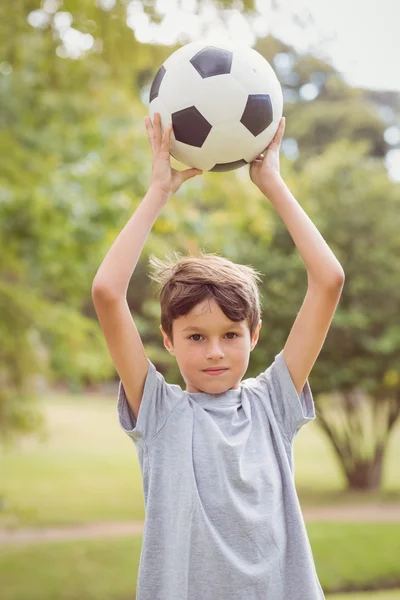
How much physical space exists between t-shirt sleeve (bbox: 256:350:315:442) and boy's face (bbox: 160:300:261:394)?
11 cm

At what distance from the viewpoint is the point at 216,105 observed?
90.7 inches

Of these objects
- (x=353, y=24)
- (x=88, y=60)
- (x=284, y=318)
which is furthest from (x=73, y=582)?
(x=353, y=24)

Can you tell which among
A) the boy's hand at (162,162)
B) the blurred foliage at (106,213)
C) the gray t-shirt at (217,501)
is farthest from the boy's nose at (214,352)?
the blurred foliage at (106,213)

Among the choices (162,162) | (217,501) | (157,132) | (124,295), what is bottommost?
(217,501)

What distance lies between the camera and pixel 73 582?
961cm

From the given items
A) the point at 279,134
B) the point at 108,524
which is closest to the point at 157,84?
the point at 279,134

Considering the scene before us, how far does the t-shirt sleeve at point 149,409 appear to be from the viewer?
2108mm

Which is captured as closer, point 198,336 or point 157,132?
point 198,336

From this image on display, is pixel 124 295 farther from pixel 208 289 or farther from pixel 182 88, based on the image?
pixel 182 88

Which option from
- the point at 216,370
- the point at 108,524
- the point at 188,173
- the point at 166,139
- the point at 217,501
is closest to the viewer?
the point at 217,501

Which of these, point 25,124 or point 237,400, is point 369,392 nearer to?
point 25,124

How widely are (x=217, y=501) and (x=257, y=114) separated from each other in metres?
1.08

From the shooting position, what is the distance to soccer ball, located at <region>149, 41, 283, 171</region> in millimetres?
2291

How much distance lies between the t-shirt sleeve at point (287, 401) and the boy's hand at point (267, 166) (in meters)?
0.50
